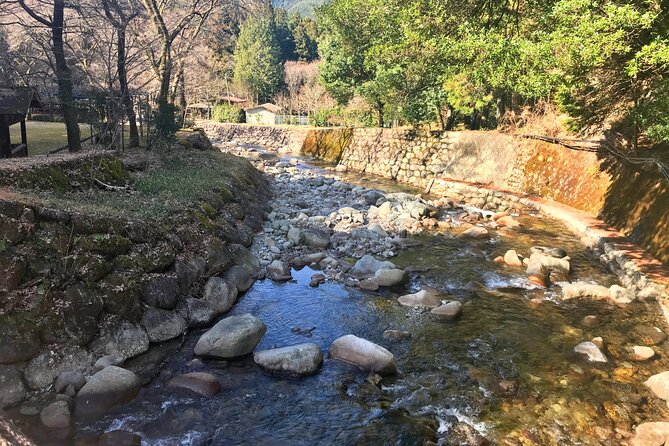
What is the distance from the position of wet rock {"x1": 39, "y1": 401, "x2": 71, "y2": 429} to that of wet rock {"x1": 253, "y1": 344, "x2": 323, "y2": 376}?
8.75 ft

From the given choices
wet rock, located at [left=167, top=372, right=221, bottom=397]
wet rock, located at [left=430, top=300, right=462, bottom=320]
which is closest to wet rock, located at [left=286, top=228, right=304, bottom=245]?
wet rock, located at [left=430, top=300, right=462, bottom=320]

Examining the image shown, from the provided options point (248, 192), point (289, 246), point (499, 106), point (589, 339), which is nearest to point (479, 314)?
point (589, 339)

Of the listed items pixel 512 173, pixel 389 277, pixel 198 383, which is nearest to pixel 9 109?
pixel 198 383

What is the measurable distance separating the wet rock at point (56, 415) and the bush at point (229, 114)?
51.8 meters

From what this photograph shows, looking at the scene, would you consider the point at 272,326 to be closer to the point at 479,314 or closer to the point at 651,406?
the point at 479,314

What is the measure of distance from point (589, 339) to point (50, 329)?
891 cm

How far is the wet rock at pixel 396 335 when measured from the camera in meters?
8.16

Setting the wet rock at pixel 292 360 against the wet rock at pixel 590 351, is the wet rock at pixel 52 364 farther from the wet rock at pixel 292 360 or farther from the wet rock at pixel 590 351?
the wet rock at pixel 590 351

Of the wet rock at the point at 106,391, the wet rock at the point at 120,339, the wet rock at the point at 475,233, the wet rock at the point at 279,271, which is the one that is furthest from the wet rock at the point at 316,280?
the wet rock at the point at 475,233

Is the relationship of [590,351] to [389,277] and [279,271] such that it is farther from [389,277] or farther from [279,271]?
[279,271]

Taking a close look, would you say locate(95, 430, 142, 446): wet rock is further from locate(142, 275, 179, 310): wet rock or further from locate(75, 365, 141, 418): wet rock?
locate(142, 275, 179, 310): wet rock

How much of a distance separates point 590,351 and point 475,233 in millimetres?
7172

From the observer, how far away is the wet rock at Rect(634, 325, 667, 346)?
316 inches

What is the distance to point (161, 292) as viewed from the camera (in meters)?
8.13
